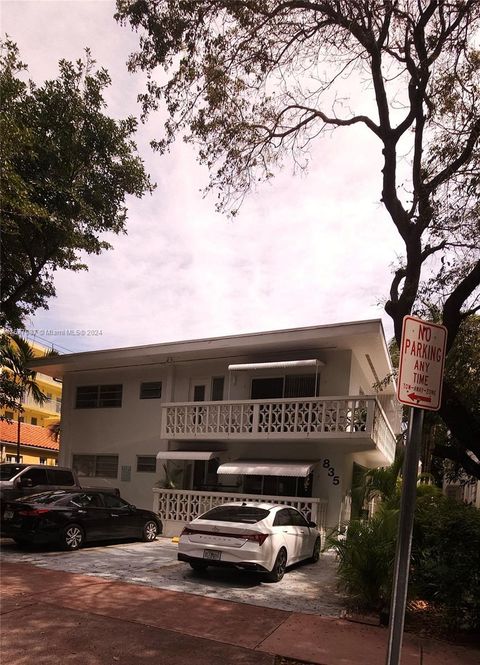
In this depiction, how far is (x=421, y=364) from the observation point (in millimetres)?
3520

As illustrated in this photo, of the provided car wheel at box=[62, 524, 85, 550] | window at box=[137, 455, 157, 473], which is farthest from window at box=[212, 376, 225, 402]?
car wheel at box=[62, 524, 85, 550]

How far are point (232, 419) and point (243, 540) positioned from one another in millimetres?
6674

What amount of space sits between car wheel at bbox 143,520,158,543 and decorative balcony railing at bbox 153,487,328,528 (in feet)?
4.61

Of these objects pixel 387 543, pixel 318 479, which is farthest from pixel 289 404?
pixel 387 543

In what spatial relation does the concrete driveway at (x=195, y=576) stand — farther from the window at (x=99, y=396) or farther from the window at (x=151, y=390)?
the window at (x=99, y=396)

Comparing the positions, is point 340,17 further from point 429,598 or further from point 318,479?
point 318,479

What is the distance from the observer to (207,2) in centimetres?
916

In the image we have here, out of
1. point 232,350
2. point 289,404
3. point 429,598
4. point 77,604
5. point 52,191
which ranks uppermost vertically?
point 52,191

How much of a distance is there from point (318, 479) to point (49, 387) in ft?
116

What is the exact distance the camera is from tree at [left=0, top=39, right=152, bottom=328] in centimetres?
1462

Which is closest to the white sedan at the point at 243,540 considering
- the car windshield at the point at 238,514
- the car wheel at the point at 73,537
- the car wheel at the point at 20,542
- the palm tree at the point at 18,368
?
the car windshield at the point at 238,514

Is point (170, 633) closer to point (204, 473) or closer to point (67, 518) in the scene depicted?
point (67, 518)

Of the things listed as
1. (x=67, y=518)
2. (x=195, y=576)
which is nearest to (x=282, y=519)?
(x=195, y=576)

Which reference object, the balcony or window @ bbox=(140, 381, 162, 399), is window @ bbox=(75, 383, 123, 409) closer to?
window @ bbox=(140, 381, 162, 399)
